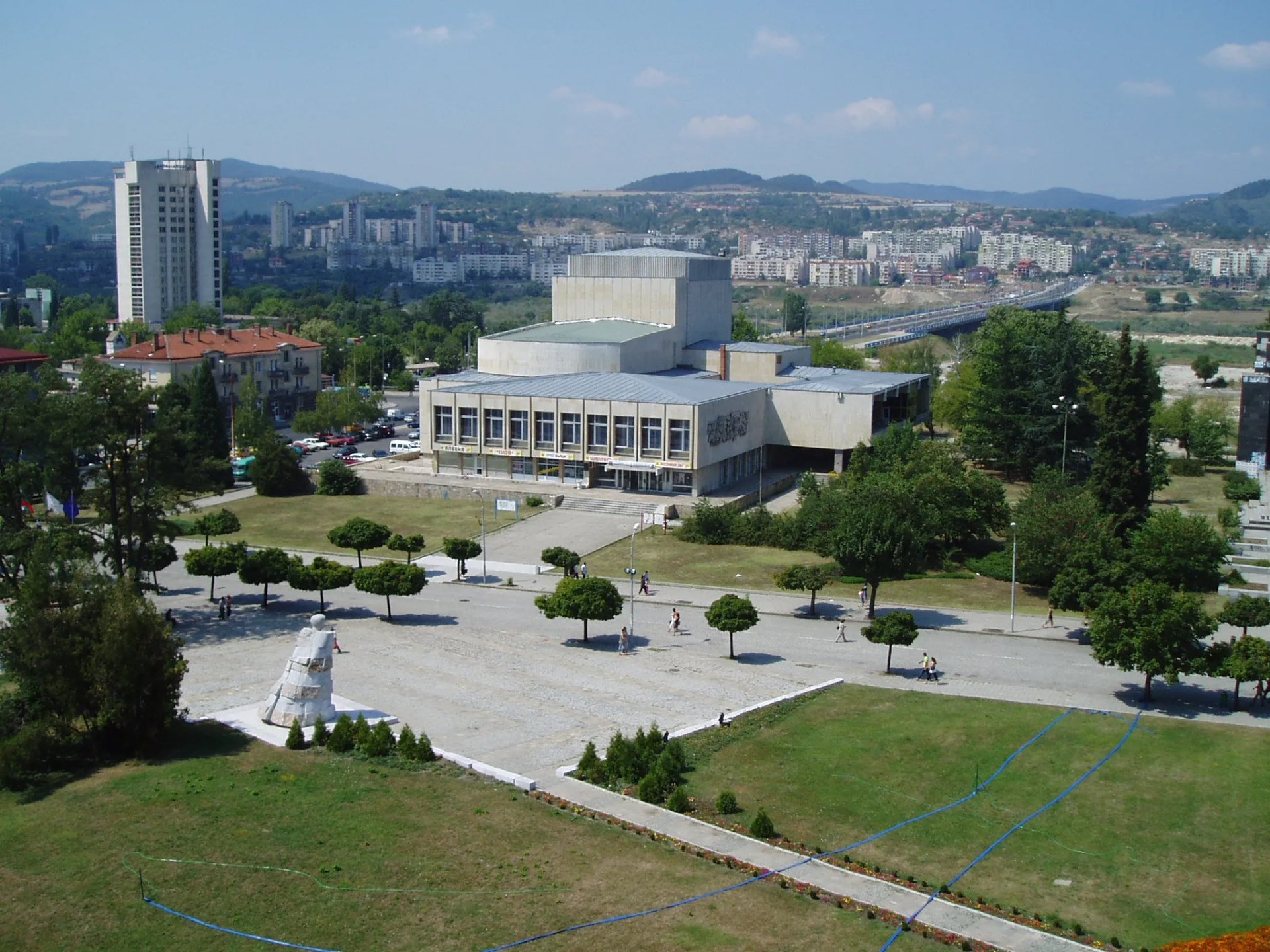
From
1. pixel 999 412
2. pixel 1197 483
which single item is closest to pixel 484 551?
pixel 999 412

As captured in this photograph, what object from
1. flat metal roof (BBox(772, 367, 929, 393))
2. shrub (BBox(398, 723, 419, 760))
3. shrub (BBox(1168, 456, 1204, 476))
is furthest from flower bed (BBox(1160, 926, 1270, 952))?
shrub (BBox(1168, 456, 1204, 476))

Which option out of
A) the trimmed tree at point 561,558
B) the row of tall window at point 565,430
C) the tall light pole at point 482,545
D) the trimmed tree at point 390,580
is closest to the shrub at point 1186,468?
the row of tall window at point 565,430

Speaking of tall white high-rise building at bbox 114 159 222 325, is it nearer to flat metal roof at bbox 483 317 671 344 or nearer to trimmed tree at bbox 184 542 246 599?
flat metal roof at bbox 483 317 671 344

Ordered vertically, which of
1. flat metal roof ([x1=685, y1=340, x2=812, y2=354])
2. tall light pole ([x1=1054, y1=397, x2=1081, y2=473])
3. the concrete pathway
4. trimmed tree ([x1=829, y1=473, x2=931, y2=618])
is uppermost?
flat metal roof ([x1=685, y1=340, x2=812, y2=354])

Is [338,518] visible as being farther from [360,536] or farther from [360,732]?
[360,732]

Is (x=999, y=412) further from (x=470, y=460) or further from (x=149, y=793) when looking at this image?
(x=149, y=793)

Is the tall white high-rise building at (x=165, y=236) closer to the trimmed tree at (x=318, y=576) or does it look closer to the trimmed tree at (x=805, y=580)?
the trimmed tree at (x=318, y=576)

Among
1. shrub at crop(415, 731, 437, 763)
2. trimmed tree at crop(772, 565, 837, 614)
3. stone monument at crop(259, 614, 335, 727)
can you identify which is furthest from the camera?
trimmed tree at crop(772, 565, 837, 614)
